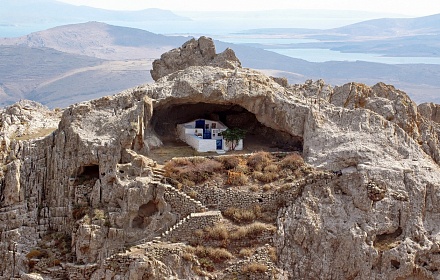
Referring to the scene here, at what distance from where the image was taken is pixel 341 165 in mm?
31531

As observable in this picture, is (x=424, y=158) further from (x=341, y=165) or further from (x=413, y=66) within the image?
(x=413, y=66)

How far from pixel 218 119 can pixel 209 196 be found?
9.48 m

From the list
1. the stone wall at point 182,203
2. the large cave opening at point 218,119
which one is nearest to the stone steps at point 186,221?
the stone wall at point 182,203

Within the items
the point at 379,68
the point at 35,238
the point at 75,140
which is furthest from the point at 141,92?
the point at 379,68

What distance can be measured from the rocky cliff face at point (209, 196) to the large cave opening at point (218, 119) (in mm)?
1850

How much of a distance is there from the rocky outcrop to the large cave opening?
3.55 meters

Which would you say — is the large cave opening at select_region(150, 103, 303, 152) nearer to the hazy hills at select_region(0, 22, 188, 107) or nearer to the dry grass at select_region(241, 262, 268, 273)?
the dry grass at select_region(241, 262, 268, 273)

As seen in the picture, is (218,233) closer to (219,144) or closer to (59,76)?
(219,144)

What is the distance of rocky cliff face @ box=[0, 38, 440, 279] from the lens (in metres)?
29.1

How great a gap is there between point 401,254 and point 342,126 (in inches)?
307

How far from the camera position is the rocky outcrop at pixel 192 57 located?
42.1m

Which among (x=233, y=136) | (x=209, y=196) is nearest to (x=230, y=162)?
(x=209, y=196)

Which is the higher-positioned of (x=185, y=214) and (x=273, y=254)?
(x=185, y=214)

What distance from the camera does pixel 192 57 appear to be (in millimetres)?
43000
